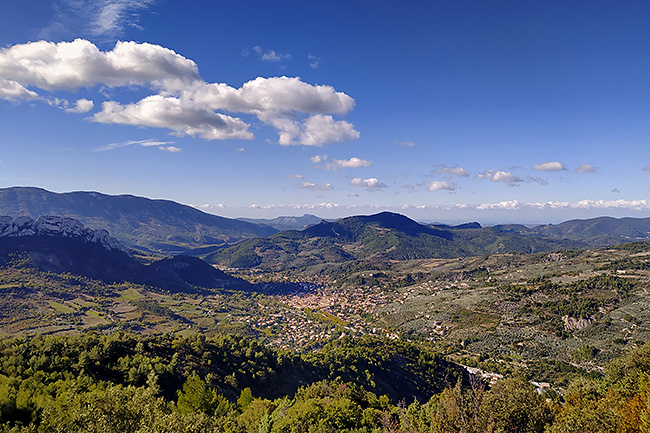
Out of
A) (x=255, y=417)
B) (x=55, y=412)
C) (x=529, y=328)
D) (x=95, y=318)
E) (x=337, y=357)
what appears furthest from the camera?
(x=95, y=318)

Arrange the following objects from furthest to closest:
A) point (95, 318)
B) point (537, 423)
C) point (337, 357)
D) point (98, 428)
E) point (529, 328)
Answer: point (95, 318) < point (529, 328) < point (337, 357) < point (537, 423) < point (98, 428)

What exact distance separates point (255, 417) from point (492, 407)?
30543mm

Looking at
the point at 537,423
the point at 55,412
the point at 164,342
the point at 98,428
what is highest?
the point at 98,428

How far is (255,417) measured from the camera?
137ft

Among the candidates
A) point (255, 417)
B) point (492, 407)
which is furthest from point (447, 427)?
point (255, 417)

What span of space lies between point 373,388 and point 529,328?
373 feet

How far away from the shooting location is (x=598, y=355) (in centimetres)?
11831

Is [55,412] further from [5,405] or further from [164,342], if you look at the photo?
[164,342]

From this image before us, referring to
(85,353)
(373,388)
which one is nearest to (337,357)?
(373,388)

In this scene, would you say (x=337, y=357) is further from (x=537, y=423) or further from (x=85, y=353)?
(x=537, y=423)

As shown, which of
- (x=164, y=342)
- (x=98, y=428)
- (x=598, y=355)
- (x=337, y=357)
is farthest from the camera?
(x=598, y=355)

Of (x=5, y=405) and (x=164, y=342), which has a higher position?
(x=5, y=405)

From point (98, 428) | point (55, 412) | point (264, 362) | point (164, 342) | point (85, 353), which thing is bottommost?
point (264, 362)

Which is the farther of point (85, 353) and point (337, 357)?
point (337, 357)
